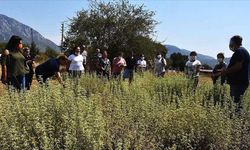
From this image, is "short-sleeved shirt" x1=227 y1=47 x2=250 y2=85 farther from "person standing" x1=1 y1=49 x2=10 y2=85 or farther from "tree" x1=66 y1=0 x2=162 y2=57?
"tree" x1=66 y1=0 x2=162 y2=57

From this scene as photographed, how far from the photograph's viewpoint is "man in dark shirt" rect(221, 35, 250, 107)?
26.5 feet

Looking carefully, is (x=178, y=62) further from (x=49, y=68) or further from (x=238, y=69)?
(x=238, y=69)

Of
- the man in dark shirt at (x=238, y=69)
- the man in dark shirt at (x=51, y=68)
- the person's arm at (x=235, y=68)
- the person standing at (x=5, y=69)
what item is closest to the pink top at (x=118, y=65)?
the man in dark shirt at (x=51, y=68)

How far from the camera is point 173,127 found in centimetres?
521

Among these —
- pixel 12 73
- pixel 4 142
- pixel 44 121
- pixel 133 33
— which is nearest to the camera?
pixel 4 142

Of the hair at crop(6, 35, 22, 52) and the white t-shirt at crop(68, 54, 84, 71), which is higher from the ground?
the hair at crop(6, 35, 22, 52)

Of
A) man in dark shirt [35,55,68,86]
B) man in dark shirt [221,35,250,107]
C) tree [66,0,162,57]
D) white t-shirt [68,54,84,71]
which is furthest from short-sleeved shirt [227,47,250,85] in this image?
tree [66,0,162,57]

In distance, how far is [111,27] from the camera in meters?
34.8

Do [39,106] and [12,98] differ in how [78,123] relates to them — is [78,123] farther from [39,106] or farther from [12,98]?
[12,98]

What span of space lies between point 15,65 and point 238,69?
4.11 m

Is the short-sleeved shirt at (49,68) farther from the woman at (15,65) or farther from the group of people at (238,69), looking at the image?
the group of people at (238,69)

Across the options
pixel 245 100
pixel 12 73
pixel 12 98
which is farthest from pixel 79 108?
pixel 12 73

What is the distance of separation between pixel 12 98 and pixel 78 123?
1.55 m

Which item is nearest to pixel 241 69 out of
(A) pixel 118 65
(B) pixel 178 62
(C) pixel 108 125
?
(C) pixel 108 125
